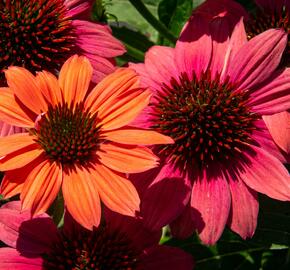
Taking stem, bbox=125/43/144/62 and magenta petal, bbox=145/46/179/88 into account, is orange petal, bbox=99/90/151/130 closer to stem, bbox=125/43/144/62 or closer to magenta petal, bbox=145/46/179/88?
magenta petal, bbox=145/46/179/88

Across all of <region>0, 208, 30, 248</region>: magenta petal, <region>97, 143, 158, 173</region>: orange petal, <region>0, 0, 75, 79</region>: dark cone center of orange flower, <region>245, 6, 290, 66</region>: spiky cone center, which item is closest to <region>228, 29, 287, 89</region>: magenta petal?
<region>245, 6, 290, 66</region>: spiky cone center

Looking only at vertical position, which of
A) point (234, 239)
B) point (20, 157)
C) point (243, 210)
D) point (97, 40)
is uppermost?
point (97, 40)

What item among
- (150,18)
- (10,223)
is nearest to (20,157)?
(10,223)

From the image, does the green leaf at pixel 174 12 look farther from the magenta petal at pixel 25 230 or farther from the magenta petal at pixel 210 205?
the magenta petal at pixel 25 230

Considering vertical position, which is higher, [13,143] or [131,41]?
[131,41]

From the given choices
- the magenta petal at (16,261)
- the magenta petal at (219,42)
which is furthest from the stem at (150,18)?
the magenta petal at (16,261)

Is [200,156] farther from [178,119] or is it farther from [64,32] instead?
[64,32]

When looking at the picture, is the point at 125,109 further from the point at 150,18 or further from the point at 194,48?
the point at 150,18
